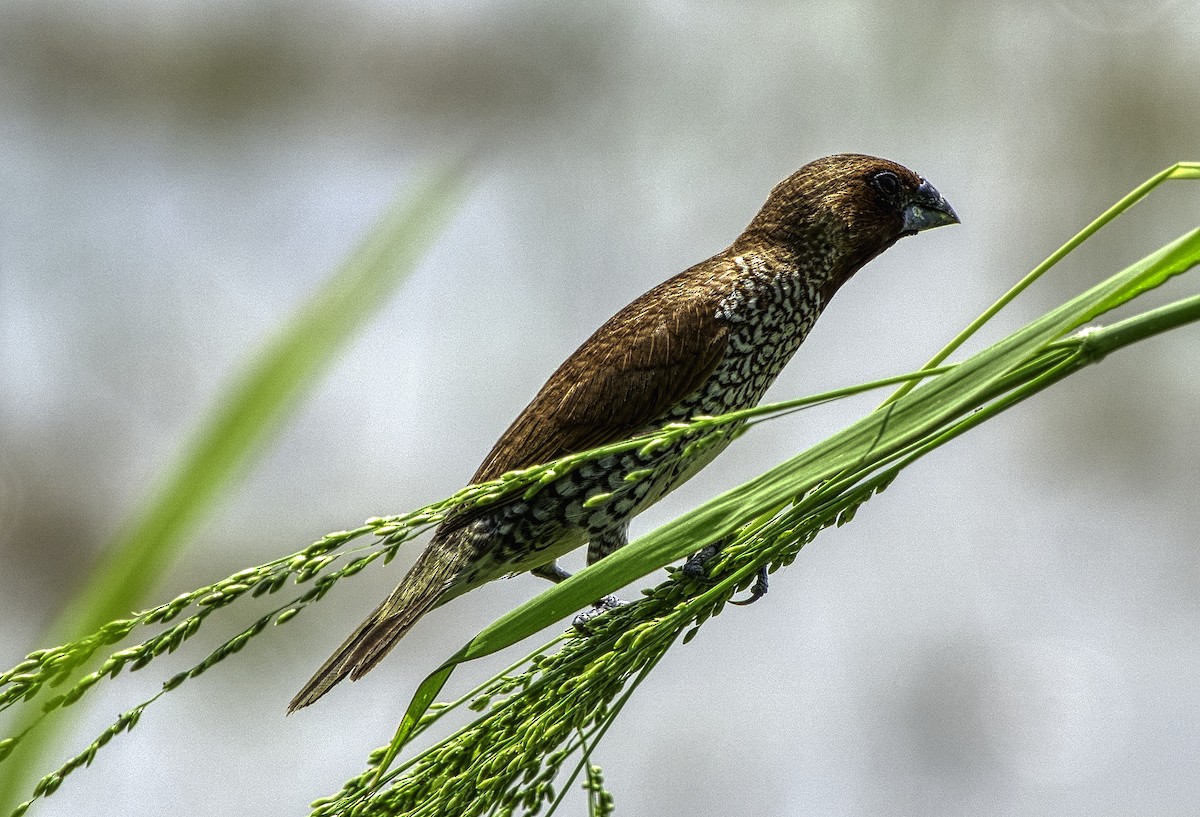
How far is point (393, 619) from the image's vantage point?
222 centimetres

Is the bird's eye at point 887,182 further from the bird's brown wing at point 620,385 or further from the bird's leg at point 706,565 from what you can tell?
the bird's leg at point 706,565

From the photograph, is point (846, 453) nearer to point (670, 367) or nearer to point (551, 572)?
point (670, 367)

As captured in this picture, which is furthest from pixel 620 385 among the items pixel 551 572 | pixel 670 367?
pixel 551 572

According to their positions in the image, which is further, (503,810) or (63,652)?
(503,810)

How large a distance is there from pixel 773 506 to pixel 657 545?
0.44 feet

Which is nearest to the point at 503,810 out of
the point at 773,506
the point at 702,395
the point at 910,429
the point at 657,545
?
the point at 657,545

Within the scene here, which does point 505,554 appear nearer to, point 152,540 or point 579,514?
point 579,514

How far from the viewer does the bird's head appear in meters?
2.62

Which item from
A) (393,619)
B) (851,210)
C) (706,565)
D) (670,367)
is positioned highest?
(851,210)

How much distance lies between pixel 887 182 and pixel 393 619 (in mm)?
1418

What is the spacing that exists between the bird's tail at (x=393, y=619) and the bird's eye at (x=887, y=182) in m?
1.18

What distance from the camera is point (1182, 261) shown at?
1.14 metres

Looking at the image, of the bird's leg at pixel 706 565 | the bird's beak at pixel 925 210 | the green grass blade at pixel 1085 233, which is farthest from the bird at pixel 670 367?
the green grass blade at pixel 1085 233

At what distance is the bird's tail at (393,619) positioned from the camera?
207cm
